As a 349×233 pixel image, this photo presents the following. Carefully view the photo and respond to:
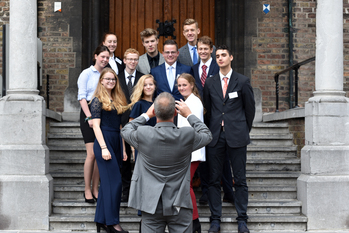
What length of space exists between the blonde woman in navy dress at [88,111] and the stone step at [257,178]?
670 millimetres

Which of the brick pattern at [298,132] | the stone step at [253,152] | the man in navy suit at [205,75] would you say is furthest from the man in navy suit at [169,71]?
the brick pattern at [298,132]

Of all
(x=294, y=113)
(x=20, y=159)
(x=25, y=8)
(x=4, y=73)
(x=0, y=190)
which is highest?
(x=25, y=8)

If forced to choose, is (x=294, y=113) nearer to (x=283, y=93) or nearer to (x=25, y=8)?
(x=283, y=93)

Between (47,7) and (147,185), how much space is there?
5972 mm

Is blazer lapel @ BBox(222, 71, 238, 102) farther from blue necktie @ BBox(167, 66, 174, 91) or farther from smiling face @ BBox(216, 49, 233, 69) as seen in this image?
blue necktie @ BBox(167, 66, 174, 91)

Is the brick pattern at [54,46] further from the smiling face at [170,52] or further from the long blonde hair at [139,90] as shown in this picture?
the long blonde hair at [139,90]

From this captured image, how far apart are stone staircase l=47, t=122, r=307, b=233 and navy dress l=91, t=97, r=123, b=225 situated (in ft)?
1.60

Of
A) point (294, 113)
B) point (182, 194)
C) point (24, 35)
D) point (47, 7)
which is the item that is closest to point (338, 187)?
point (294, 113)

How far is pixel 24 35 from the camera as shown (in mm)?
5348

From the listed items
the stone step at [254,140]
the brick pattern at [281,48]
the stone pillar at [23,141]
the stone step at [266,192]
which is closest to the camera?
the stone pillar at [23,141]

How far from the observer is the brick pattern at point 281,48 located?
8.42 m

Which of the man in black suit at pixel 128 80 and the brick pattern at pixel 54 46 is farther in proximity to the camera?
the brick pattern at pixel 54 46

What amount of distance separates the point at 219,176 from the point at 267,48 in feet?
14.1

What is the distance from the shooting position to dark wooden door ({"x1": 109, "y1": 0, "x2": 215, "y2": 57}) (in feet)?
28.8
